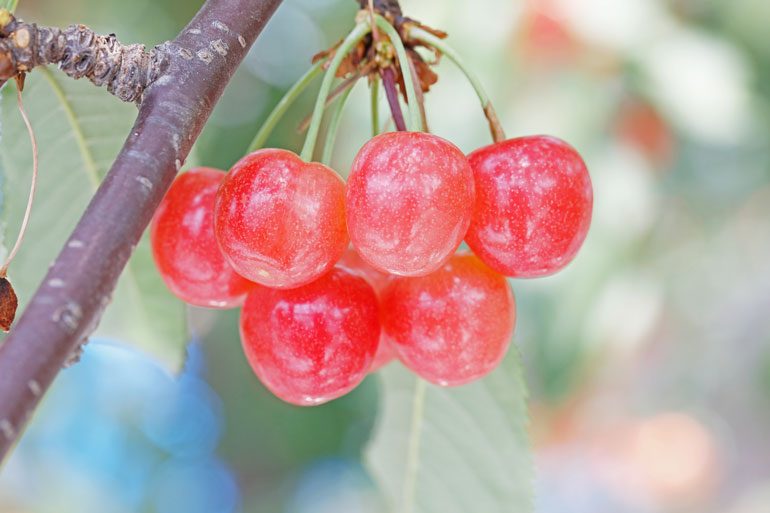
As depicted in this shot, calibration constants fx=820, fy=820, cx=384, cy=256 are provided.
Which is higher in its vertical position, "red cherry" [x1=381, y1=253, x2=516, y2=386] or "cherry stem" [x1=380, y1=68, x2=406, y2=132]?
"cherry stem" [x1=380, y1=68, x2=406, y2=132]

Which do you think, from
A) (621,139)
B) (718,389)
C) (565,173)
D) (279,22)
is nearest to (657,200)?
(621,139)

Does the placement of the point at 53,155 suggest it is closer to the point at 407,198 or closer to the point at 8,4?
the point at 8,4

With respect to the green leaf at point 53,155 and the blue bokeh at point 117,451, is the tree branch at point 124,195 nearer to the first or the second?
the green leaf at point 53,155

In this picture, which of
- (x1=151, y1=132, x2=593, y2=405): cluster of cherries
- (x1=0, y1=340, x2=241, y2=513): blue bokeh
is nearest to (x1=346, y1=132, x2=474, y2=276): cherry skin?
(x1=151, y1=132, x2=593, y2=405): cluster of cherries

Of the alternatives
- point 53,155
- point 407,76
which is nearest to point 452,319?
point 407,76

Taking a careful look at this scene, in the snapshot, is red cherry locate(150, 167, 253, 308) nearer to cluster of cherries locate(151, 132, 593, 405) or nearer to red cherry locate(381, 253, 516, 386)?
cluster of cherries locate(151, 132, 593, 405)

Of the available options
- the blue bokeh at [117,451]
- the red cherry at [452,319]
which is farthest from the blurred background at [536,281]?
the red cherry at [452,319]

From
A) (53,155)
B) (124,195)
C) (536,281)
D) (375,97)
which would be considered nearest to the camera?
(124,195)
